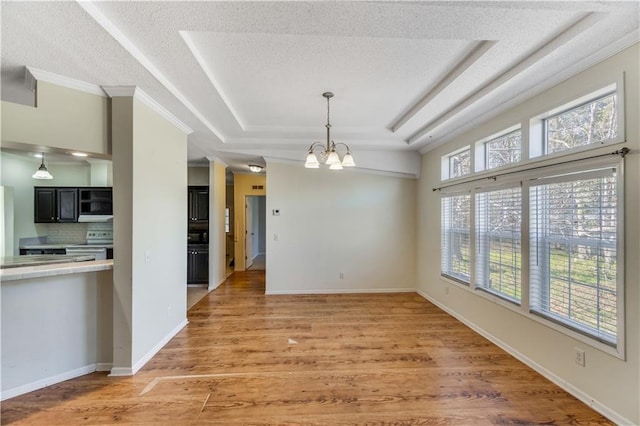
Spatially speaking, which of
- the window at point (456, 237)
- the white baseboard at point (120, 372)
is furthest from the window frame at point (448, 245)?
the white baseboard at point (120, 372)

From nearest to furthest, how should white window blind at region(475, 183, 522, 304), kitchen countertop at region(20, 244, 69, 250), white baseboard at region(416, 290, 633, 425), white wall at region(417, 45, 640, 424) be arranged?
white wall at region(417, 45, 640, 424) < white baseboard at region(416, 290, 633, 425) < white window blind at region(475, 183, 522, 304) < kitchen countertop at region(20, 244, 69, 250)

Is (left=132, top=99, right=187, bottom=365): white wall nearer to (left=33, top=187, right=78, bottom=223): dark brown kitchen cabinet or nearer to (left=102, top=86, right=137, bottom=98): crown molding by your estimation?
(left=102, top=86, right=137, bottom=98): crown molding

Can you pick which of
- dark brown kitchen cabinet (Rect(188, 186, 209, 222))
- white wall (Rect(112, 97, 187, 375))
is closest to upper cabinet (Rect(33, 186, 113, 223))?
dark brown kitchen cabinet (Rect(188, 186, 209, 222))

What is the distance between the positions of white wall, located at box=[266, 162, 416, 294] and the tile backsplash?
12.0 feet

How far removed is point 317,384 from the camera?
2.43 m

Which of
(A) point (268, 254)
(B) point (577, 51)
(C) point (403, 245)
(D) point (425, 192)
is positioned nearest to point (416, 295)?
(C) point (403, 245)

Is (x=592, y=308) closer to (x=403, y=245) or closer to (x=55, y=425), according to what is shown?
(x=403, y=245)

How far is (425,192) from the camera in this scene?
5051mm

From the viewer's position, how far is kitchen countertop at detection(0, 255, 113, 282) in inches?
86.9

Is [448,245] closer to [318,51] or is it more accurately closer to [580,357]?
[580,357]

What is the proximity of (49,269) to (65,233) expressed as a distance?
12.6 ft

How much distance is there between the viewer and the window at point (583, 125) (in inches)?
83.5

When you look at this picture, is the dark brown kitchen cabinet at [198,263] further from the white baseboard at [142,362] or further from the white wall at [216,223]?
the white baseboard at [142,362]

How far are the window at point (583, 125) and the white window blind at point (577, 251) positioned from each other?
0.98 ft
